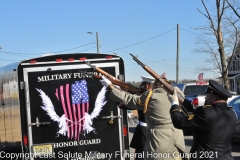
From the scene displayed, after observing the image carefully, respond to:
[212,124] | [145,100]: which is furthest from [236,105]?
[212,124]

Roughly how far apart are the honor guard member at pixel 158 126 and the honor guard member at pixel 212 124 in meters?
1.08

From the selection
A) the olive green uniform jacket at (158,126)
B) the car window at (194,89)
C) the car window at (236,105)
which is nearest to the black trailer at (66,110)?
the olive green uniform jacket at (158,126)

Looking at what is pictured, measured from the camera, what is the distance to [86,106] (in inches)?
320

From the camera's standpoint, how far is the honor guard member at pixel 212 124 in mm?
4578

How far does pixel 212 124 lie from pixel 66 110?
12.8 ft

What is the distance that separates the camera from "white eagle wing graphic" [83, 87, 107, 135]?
8148mm

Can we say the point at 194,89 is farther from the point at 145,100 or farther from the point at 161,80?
the point at 161,80

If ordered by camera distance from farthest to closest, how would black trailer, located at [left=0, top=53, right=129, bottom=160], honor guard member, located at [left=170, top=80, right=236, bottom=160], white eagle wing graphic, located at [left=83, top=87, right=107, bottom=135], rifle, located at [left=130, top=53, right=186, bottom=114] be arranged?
white eagle wing graphic, located at [left=83, top=87, right=107, bottom=135]
black trailer, located at [left=0, top=53, right=129, bottom=160]
rifle, located at [left=130, top=53, right=186, bottom=114]
honor guard member, located at [left=170, top=80, right=236, bottom=160]

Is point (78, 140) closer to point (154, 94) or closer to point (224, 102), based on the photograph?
point (154, 94)

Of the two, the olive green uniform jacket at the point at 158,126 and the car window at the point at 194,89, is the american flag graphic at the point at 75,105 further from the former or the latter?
the car window at the point at 194,89

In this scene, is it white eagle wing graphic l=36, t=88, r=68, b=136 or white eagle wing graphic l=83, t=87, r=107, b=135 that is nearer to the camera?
white eagle wing graphic l=36, t=88, r=68, b=136

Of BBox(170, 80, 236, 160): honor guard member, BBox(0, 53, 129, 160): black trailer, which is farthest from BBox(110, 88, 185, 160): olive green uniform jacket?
BBox(0, 53, 129, 160): black trailer

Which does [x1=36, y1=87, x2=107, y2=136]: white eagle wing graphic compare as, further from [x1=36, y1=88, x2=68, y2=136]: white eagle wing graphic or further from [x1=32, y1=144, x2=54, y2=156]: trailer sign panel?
[x1=32, y1=144, x2=54, y2=156]: trailer sign panel

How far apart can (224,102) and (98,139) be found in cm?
400
